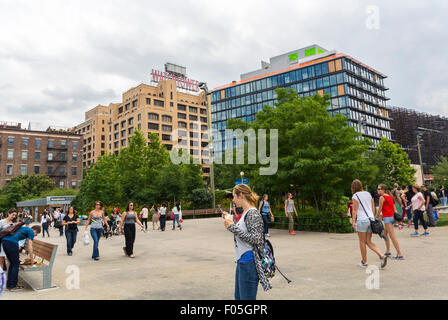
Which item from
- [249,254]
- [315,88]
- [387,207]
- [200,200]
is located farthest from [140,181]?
[315,88]

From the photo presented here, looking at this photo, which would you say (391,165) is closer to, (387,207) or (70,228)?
(387,207)

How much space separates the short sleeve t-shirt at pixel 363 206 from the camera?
7.14 meters

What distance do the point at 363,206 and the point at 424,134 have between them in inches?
3819

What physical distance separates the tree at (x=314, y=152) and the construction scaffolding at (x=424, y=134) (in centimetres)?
8489

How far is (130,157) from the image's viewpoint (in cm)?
4309

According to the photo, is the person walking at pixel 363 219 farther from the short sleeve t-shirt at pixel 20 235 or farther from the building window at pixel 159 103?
the building window at pixel 159 103

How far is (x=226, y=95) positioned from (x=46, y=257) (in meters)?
90.1

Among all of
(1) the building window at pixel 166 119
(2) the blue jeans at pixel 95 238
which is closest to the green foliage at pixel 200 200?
(2) the blue jeans at pixel 95 238

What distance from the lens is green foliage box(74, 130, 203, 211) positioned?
1499 inches

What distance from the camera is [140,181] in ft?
132
